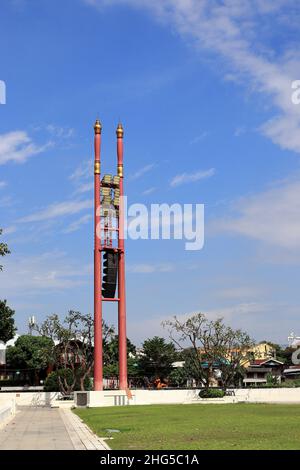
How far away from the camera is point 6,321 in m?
51.6

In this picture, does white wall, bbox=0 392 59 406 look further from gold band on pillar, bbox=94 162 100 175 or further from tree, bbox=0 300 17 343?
gold band on pillar, bbox=94 162 100 175

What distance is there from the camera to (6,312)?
5216 centimetres

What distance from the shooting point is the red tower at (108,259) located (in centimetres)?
3984

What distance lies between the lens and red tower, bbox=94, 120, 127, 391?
39.8m

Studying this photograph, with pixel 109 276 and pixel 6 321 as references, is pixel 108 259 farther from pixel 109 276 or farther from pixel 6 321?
pixel 6 321

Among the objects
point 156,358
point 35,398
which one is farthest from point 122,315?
point 156,358

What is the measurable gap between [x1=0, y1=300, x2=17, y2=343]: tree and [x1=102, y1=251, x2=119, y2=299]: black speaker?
1458 cm

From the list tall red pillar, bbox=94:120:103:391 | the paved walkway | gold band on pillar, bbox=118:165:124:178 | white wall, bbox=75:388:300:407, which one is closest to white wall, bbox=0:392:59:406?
tall red pillar, bbox=94:120:103:391

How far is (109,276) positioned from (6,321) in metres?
15.1

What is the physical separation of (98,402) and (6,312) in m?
17.9
